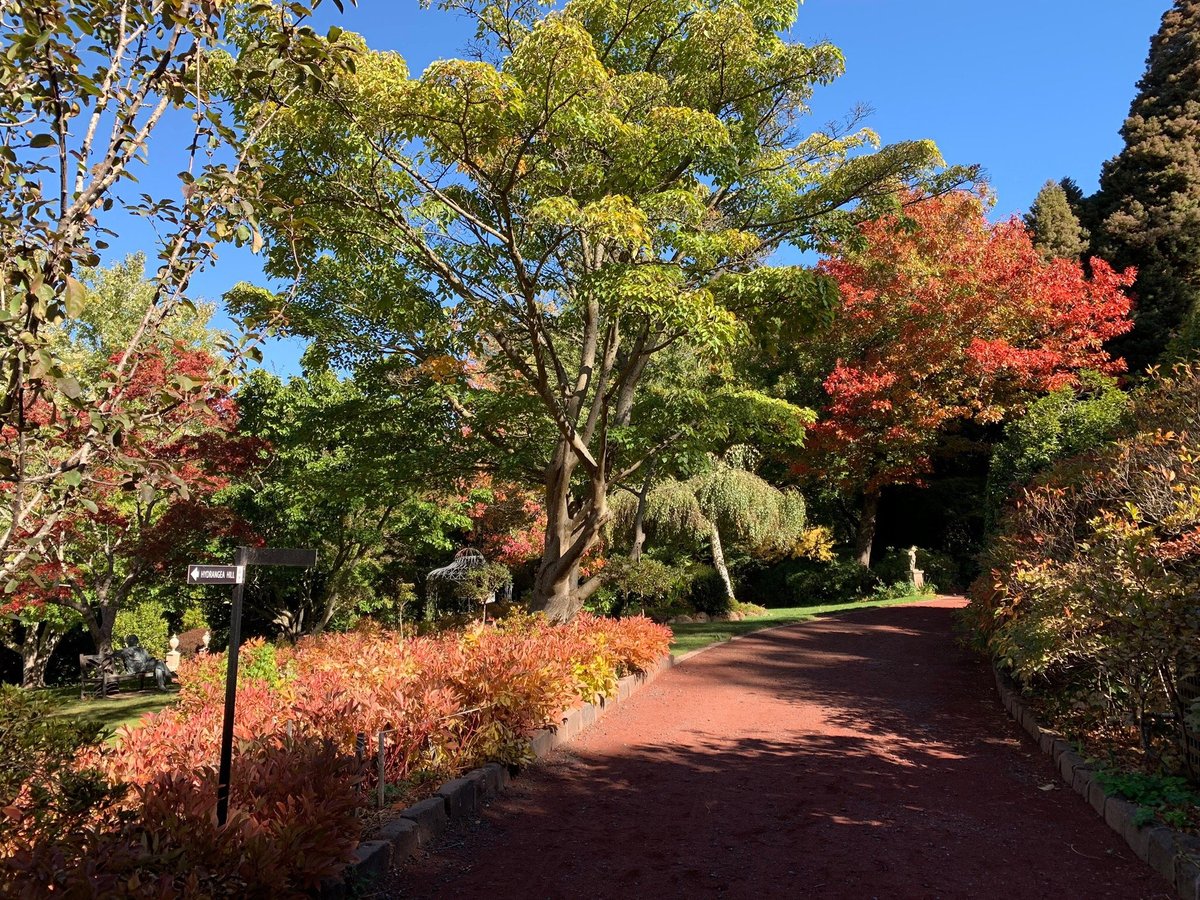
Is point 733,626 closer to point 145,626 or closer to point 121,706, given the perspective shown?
point 121,706

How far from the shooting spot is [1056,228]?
Answer: 79.5 feet

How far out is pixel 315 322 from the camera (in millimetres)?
9438

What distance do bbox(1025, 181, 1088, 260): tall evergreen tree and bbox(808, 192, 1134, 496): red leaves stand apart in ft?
7.96

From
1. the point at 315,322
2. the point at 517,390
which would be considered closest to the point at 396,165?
the point at 315,322

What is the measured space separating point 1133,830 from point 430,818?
3837 mm

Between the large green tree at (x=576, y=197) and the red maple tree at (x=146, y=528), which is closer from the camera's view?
the large green tree at (x=576, y=197)

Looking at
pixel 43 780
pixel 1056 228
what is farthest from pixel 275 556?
pixel 1056 228

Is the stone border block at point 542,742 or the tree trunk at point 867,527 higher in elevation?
the tree trunk at point 867,527

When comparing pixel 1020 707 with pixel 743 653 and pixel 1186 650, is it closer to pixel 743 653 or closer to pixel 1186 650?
pixel 1186 650

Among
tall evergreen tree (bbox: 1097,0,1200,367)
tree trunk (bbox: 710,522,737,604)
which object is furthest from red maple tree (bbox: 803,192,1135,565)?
tree trunk (bbox: 710,522,737,604)

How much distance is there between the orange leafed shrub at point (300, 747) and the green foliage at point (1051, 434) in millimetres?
7728

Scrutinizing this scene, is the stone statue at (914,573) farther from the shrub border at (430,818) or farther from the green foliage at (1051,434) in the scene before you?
the shrub border at (430,818)

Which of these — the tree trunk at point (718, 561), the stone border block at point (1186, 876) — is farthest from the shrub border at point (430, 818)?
the tree trunk at point (718, 561)

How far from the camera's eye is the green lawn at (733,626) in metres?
12.7
